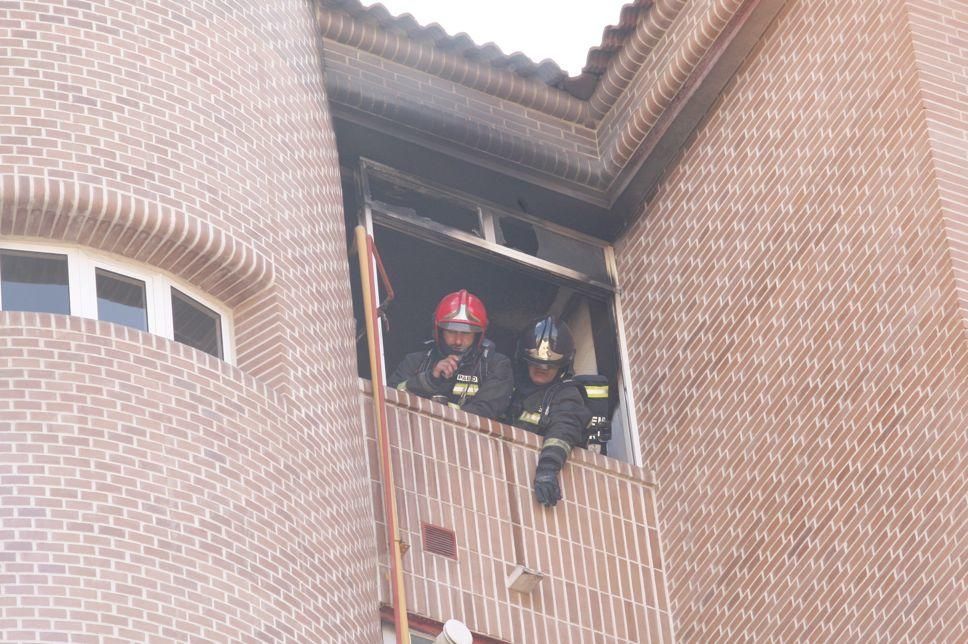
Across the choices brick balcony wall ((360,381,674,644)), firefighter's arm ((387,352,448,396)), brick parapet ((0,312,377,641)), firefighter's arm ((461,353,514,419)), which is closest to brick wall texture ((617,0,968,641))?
brick balcony wall ((360,381,674,644))

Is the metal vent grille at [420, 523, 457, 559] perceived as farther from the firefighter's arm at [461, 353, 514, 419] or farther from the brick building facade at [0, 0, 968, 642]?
the firefighter's arm at [461, 353, 514, 419]

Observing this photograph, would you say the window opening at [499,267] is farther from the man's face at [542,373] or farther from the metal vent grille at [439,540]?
A: the metal vent grille at [439,540]

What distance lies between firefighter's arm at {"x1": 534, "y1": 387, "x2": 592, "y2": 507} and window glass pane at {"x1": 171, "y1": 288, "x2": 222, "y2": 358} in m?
3.12

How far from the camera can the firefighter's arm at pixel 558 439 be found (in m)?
16.4

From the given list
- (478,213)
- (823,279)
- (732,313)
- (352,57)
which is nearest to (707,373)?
(732,313)

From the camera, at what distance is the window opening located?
17.9 m

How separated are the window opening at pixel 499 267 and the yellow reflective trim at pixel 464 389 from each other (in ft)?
3.50

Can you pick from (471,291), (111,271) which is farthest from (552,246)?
(111,271)

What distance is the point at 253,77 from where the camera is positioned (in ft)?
51.2

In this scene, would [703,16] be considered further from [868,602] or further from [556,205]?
[868,602]

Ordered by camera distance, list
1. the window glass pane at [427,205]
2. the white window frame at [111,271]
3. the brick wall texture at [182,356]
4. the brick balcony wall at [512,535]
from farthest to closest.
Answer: the window glass pane at [427,205] → the brick balcony wall at [512,535] → the white window frame at [111,271] → the brick wall texture at [182,356]

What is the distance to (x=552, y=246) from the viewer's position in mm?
18688

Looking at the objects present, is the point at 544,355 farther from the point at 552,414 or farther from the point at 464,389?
the point at 464,389

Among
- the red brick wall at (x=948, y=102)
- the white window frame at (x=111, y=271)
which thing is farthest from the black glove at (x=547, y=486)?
the red brick wall at (x=948, y=102)
